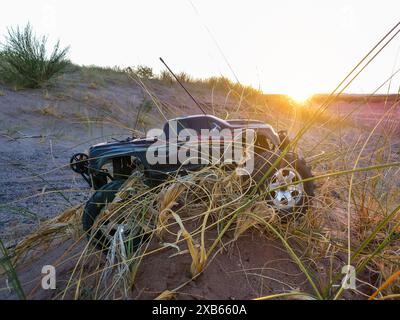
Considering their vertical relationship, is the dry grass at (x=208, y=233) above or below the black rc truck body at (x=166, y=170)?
below

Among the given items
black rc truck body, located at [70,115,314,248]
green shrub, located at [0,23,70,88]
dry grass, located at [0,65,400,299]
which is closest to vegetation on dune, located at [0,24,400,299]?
dry grass, located at [0,65,400,299]

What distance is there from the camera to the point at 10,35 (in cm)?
985

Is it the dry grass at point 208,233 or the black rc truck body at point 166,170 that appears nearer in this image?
the dry grass at point 208,233

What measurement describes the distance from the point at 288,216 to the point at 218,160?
0.63 metres

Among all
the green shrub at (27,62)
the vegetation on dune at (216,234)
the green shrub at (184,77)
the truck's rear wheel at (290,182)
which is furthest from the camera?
the green shrub at (184,77)

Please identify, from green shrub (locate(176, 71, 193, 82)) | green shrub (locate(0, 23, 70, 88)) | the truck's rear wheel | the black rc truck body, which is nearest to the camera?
the black rc truck body

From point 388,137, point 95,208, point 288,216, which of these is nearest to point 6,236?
point 95,208

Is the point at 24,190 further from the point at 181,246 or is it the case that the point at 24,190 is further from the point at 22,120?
the point at 22,120

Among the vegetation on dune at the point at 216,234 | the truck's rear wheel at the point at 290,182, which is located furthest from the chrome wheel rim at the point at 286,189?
the vegetation on dune at the point at 216,234

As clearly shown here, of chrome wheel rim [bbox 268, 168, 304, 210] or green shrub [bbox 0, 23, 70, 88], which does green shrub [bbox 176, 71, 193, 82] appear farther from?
chrome wheel rim [bbox 268, 168, 304, 210]

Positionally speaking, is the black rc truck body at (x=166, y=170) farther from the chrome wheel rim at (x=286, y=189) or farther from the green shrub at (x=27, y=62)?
the green shrub at (x=27, y=62)

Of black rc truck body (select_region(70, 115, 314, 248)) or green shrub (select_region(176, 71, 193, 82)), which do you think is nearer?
black rc truck body (select_region(70, 115, 314, 248))

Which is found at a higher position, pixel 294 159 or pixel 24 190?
pixel 294 159

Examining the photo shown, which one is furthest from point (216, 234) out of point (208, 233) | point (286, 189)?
point (286, 189)
